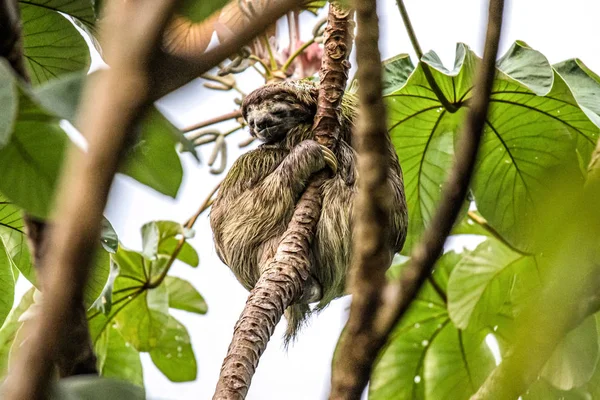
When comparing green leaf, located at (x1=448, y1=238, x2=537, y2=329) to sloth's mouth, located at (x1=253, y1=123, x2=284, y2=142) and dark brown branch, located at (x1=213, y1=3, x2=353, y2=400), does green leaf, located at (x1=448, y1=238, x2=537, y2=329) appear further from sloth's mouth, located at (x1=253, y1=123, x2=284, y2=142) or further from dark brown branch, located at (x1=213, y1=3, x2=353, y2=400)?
sloth's mouth, located at (x1=253, y1=123, x2=284, y2=142)

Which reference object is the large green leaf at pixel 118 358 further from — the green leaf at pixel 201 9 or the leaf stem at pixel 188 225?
the green leaf at pixel 201 9

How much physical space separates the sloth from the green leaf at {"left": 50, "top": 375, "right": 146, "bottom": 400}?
1.54m

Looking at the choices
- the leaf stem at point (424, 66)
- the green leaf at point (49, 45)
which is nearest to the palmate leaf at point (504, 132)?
the leaf stem at point (424, 66)

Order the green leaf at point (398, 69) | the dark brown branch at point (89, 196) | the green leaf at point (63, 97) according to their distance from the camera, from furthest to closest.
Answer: the green leaf at point (398, 69), the green leaf at point (63, 97), the dark brown branch at point (89, 196)

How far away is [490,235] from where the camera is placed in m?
2.71

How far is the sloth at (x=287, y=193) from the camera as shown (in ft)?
7.62

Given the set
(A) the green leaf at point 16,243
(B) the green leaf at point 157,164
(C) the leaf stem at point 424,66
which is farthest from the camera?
(C) the leaf stem at point 424,66

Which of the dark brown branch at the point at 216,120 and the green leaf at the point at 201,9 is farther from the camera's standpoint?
the dark brown branch at the point at 216,120

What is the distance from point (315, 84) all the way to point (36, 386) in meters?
2.57

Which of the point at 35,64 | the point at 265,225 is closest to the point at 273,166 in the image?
the point at 265,225

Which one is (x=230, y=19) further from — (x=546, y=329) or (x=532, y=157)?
(x=546, y=329)

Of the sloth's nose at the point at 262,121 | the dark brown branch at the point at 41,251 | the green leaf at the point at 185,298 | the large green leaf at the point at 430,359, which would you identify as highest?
the dark brown branch at the point at 41,251

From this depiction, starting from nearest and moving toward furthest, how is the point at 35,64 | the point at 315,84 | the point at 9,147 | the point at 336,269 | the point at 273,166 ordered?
the point at 9,147 < the point at 35,64 < the point at 336,269 < the point at 273,166 < the point at 315,84

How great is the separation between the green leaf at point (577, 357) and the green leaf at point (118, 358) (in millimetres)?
1583
